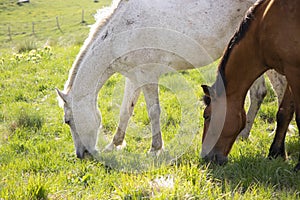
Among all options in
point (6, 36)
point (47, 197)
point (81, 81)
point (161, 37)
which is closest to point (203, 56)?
point (161, 37)

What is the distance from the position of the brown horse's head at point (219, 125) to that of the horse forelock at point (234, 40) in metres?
0.08

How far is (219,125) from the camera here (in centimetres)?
424

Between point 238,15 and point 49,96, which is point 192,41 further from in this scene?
point 49,96

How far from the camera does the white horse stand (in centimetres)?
486

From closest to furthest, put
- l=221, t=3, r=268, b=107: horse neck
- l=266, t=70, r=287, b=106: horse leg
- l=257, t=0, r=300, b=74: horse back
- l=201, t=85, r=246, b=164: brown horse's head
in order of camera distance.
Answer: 1. l=257, t=0, r=300, b=74: horse back
2. l=221, t=3, r=268, b=107: horse neck
3. l=201, t=85, r=246, b=164: brown horse's head
4. l=266, t=70, r=287, b=106: horse leg

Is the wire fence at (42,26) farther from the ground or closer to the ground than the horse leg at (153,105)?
closer to the ground

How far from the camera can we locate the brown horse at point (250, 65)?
3.78 m

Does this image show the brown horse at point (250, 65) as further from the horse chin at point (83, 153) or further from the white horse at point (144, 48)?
the horse chin at point (83, 153)

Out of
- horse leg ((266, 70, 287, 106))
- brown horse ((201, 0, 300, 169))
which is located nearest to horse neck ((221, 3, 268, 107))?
brown horse ((201, 0, 300, 169))

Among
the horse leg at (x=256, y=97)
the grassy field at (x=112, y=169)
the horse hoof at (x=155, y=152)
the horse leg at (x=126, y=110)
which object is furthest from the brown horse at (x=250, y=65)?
the horse leg at (x=126, y=110)

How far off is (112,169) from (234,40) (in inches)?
78.7

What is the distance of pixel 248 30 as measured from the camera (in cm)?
401

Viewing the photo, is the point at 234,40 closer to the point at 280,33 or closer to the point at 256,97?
the point at 280,33

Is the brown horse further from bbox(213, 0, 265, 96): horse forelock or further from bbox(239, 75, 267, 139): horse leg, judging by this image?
bbox(239, 75, 267, 139): horse leg
